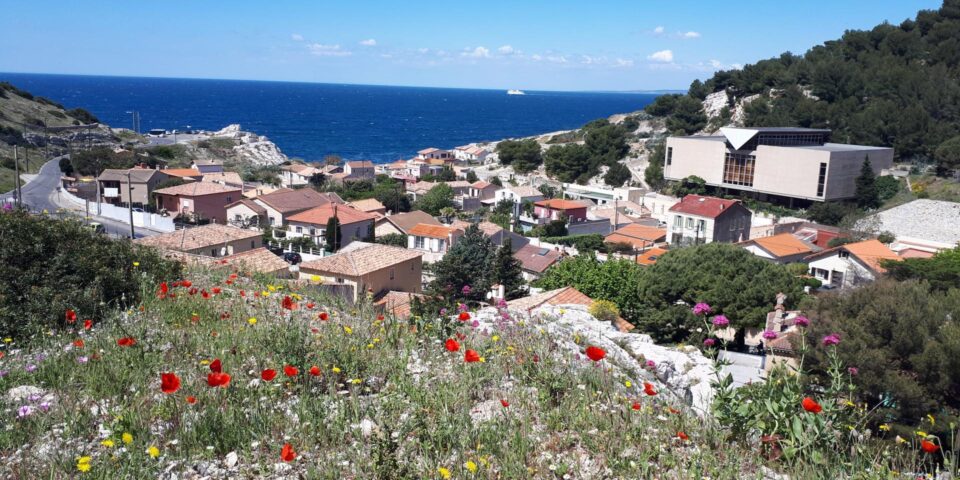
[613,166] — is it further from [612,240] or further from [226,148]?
[226,148]

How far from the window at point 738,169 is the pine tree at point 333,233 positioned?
35021 millimetres

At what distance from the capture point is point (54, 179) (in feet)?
156

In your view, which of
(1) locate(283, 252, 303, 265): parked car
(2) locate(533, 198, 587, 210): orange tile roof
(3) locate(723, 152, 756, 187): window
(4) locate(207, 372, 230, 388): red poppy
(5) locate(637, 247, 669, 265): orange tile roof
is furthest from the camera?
(3) locate(723, 152, 756, 187): window

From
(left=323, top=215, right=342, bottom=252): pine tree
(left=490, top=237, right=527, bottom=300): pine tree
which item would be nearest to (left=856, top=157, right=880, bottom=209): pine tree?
(left=490, top=237, right=527, bottom=300): pine tree

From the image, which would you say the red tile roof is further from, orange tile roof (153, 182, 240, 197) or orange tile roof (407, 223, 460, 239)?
orange tile roof (153, 182, 240, 197)

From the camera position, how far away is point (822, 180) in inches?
2058

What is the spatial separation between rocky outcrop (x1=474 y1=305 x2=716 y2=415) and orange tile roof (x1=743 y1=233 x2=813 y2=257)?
2960 centimetres

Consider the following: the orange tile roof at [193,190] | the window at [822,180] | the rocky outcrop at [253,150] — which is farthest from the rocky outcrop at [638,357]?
the rocky outcrop at [253,150]

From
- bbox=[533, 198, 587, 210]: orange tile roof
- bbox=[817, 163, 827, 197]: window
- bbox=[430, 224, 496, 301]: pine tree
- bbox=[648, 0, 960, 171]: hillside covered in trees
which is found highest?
bbox=[648, 0, 960, 171]: hillside covered in trees

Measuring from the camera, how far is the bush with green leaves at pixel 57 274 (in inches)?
236

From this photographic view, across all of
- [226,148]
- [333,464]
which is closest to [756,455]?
[333,464]

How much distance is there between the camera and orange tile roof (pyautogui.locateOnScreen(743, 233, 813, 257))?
3575 cm

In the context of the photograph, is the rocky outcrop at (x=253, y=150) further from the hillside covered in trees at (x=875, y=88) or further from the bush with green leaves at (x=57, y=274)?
the bush with green leaves at (x=57, y=274)

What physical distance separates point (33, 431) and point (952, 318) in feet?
57.5
